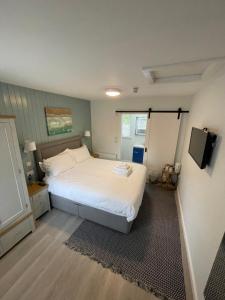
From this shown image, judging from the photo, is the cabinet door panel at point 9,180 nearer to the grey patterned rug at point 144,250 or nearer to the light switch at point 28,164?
the light switch at point 28,164

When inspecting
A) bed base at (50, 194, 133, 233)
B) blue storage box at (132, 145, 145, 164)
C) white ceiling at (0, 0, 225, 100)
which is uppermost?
white ceiling at (0, 0, 225, 100)

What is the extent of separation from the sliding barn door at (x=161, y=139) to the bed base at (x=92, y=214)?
2143mm

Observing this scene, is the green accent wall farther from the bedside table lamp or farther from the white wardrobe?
the white wardrobe

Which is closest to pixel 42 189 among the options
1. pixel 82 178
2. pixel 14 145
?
pixel 82 178

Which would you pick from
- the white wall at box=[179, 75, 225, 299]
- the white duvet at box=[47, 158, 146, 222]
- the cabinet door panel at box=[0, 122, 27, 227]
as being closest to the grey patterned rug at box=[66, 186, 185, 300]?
the white wall at box=[179, 75, 225, 299]

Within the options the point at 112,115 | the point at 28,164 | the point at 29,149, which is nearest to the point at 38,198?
the point at 28,164

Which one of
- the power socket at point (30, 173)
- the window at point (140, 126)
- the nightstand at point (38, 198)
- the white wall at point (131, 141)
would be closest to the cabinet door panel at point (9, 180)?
the nightstand at point (38, 198)

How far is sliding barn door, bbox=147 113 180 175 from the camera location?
3510 mm

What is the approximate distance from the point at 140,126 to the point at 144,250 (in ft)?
A: 14.4

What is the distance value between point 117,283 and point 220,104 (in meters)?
2.33

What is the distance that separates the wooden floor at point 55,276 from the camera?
4.68ft

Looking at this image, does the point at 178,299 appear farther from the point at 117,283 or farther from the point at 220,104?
the point at 220,104

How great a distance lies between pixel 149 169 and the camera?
4016 mm

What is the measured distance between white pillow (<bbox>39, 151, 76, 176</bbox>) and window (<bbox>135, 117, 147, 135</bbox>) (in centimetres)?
325
